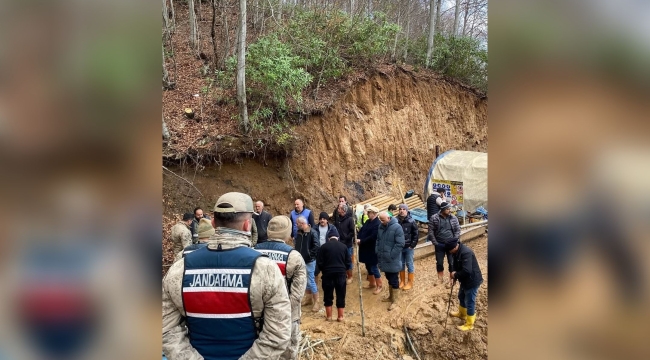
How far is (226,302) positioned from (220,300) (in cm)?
4

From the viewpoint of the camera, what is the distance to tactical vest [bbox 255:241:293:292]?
3904 millimetres

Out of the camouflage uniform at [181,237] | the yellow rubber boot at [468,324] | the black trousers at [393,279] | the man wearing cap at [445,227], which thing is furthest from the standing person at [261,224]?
the yellow rubber boot at [468,324]

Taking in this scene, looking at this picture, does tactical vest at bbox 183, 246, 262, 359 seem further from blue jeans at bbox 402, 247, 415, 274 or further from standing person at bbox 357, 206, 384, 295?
blue jeans at bbox 402, 247, 415, 274

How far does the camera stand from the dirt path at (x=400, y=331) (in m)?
6.72

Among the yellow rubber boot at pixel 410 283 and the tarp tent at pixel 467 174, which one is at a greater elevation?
the tarp tent at pixel 467 174

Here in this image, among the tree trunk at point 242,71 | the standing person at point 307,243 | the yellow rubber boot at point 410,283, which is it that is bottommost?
the yellow rubber boot at point 410,283

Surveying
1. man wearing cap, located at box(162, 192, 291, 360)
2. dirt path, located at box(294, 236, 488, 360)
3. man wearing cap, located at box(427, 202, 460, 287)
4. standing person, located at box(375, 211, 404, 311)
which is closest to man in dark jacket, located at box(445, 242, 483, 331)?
dirt path, located at box(294, 236, 488, 360)

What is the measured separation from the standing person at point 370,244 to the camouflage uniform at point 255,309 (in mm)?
5579

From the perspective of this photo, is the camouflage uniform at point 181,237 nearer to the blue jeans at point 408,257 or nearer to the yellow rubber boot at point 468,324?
the blue jeans at point 408,257

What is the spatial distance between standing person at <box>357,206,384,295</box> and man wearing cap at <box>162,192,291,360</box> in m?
5.57
